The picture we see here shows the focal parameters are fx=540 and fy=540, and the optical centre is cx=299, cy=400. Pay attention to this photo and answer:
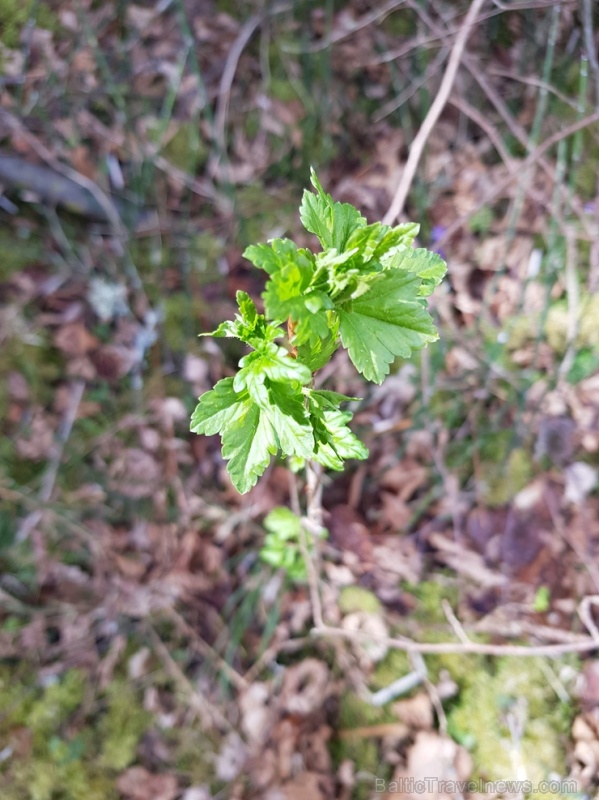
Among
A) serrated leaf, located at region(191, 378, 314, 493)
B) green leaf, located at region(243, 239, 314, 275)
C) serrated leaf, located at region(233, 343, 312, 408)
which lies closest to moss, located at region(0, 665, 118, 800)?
serrated leaf, located at region(191, 378, 314, 493)

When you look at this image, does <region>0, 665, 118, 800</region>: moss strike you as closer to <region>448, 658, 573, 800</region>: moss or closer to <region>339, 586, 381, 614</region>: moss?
<region>339, 586, 381, 614</region>: moss

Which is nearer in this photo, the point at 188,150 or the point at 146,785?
the point at 146,785

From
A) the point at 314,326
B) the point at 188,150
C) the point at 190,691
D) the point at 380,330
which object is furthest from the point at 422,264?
the point at 188,150

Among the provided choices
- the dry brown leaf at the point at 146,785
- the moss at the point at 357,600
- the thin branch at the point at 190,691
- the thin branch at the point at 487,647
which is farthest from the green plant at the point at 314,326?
the dry brown leaf at the point at 146,785

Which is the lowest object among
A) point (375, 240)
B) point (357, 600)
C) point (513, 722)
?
point (513, 722)

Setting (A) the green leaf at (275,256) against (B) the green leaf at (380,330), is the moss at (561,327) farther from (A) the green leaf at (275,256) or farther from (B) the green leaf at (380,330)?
(A) the green leaf at (275,256)

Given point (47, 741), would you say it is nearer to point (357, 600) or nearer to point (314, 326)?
point (357, 600)
